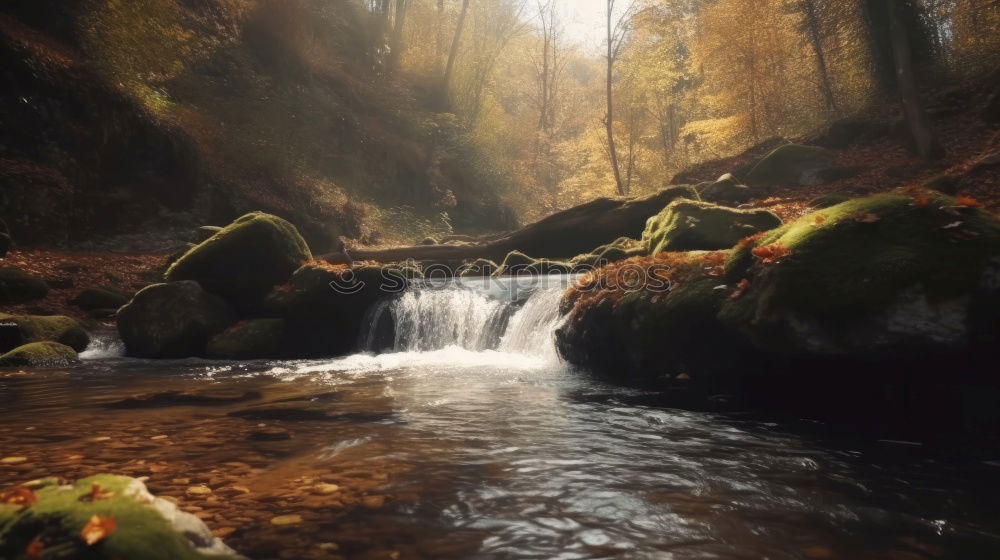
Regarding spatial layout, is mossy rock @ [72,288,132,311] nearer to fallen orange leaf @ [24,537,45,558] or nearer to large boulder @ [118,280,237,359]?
large boulder @ [118,280,237,359]

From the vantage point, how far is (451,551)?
9.44ft

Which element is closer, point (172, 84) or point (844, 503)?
point (844, 503)

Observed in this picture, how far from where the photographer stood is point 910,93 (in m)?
15.5

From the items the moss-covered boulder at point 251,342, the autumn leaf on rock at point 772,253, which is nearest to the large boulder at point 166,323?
the moss-covered boulder at point 251,342

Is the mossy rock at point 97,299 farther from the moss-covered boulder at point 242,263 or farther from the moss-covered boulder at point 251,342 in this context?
the moss-covered boulder at point 251,342

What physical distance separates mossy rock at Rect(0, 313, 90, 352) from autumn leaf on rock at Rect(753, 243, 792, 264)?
1293cm

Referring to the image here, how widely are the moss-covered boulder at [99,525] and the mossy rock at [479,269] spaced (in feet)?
46.9

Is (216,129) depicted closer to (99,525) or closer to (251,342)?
(251,342)

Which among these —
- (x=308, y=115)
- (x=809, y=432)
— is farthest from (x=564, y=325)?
(x=308, y=115)

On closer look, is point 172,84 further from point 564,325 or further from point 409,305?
point 564,325

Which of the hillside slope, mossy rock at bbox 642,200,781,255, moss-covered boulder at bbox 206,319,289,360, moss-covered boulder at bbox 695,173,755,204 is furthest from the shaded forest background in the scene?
mossy rock at bbox 642,200,781,255

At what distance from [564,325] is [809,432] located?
15.4 feet

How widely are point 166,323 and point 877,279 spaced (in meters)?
12.5

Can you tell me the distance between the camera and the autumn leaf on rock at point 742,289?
6.32m
